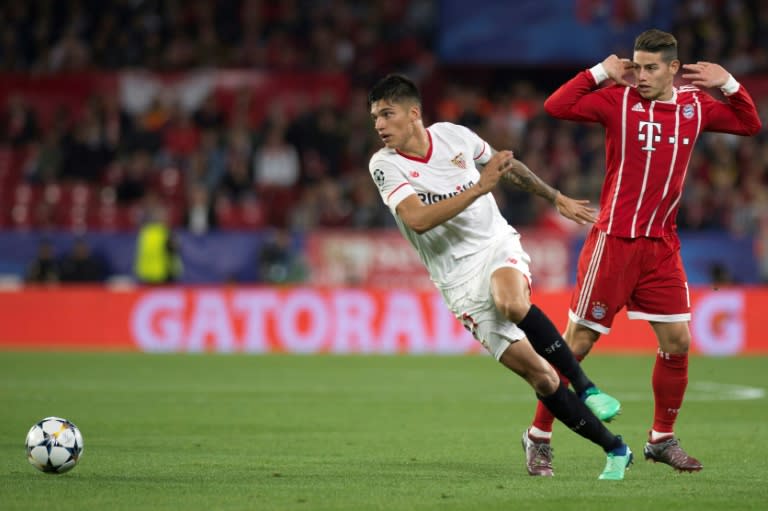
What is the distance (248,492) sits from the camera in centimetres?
664

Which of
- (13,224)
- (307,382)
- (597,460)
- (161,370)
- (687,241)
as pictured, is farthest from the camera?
(13,224)

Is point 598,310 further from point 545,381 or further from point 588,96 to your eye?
point 588,96

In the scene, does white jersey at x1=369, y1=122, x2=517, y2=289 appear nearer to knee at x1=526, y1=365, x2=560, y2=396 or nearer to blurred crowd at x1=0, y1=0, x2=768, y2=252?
knee at x1=526, y1=365, x2=560, y2=396

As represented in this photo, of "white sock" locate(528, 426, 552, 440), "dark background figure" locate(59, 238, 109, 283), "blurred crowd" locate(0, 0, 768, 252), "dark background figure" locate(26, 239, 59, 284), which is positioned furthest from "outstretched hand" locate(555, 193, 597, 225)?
"dark background figure" locate(26, 239, 59, 284)

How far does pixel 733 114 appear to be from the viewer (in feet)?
25.5

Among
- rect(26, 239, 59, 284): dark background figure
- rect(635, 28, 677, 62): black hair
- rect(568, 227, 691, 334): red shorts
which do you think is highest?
rect(635, 28, 677, 62): black hair

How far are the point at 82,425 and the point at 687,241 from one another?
11991mm

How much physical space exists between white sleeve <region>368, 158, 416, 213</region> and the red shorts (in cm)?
119

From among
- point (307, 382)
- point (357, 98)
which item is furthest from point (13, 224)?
point (307, 382)

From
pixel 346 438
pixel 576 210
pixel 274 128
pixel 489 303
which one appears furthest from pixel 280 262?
pixel 489 303

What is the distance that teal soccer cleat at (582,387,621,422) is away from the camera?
22.5 ft

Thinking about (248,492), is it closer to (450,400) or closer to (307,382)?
(450,400)

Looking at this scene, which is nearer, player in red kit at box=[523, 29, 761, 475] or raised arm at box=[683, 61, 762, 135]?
player in red kit at box=[523, 29, 761, 475]

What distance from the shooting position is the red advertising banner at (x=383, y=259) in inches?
775
